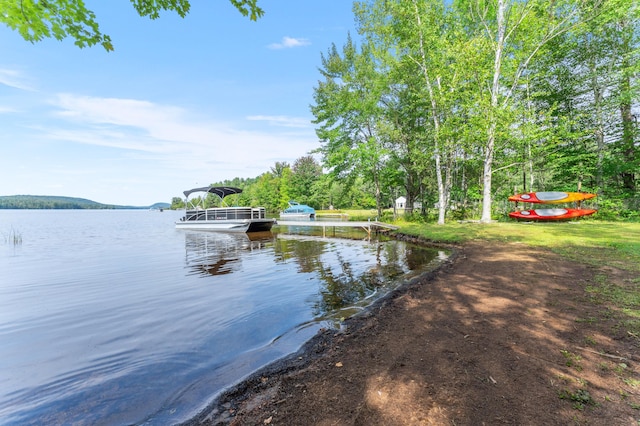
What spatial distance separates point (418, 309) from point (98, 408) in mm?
4947

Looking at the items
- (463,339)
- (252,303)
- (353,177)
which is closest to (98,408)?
(252,303)

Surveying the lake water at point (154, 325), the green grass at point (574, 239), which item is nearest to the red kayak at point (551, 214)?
the green grass at point (574, 239)

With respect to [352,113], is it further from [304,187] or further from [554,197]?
[304,187]

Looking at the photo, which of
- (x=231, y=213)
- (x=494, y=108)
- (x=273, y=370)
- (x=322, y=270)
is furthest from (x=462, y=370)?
(x=231, y=213)

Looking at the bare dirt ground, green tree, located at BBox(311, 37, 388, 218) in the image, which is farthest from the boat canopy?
the bare dirt ground

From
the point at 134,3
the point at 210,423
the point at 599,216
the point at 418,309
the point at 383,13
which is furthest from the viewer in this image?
the point at 383,13

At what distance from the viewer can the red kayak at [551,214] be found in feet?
57.3

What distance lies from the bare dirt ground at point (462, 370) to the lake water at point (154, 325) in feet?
3.06

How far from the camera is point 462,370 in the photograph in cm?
298

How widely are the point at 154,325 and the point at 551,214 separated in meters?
23.0

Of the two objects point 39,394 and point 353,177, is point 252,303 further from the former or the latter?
point 353,177

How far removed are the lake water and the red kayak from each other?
11528 millimetres

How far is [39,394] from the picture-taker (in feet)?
11.8

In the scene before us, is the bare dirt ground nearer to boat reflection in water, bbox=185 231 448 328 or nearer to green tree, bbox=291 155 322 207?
boat reflection in water, bbox=185 231 448 328
